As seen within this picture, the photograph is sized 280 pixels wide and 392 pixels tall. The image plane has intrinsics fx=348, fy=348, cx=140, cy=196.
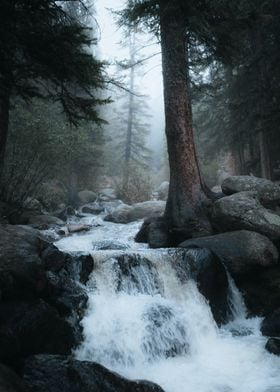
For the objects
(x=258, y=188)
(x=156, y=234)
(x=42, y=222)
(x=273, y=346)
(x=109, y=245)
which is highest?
(x=258, y=188)

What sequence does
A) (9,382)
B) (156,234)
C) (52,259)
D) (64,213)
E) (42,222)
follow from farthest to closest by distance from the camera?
1. (64,213)
2. (42,222)
3. (156,234)
4. (52,259)
5. (9,382)

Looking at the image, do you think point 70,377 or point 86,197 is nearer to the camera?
point 70,377

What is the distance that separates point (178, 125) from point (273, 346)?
691cm

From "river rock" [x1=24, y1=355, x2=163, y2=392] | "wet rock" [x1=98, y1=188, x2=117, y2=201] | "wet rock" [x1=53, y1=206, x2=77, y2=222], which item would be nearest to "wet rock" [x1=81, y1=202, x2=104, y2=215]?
"wet rock" [x1=53, y1=206, x2=77, y2=222]

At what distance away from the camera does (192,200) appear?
10766 millimetres

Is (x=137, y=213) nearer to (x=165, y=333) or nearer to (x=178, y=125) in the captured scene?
(x=178, y=125)

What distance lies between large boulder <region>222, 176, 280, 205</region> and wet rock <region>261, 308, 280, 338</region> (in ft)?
13.6

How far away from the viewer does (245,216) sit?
9406mm

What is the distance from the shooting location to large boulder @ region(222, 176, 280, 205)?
34.8 ft

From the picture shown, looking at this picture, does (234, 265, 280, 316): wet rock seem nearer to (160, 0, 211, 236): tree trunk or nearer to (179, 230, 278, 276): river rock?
(179, 230, 278, 276): river rock

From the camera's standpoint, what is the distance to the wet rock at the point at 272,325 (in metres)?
6.98

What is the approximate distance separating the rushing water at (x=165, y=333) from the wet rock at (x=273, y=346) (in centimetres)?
10

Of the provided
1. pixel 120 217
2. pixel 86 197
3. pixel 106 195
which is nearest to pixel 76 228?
pixel 120 217

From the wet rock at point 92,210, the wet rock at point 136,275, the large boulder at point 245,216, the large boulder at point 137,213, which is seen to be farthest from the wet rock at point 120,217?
the wet rock at point 136,275
